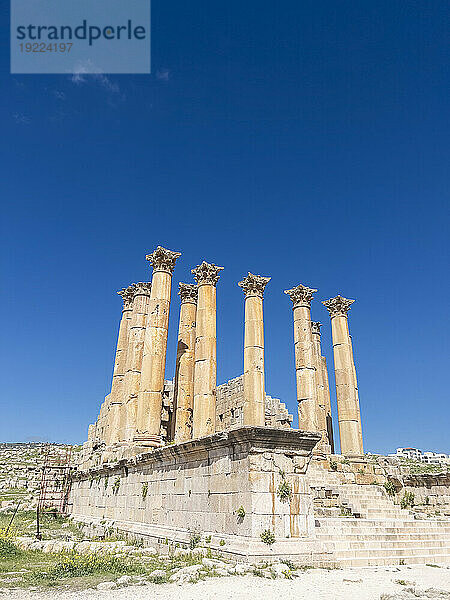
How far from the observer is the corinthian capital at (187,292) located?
26953 millimetres

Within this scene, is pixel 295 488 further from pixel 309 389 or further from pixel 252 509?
pixel 309 389

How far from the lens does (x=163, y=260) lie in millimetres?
22250

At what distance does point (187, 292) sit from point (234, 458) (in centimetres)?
1706

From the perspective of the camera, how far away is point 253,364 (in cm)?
2219

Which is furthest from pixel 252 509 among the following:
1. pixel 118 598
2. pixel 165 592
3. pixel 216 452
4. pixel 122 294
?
pixel 122 294

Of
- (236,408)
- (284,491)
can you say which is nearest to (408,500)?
(236,408)

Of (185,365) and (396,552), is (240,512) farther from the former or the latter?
(185,365)

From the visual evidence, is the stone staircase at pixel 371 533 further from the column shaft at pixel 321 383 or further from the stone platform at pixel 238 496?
the column shaft at pixel 321 383

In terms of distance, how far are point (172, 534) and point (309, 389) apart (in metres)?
13.6

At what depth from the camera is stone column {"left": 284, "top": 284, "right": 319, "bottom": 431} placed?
78.3 feet

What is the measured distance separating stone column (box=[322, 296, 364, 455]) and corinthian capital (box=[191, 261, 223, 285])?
780 cm

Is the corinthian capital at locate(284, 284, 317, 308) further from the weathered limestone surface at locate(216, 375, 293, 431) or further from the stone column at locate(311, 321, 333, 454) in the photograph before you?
the weathered limestone surface at locate(216, 375, 293, 431)

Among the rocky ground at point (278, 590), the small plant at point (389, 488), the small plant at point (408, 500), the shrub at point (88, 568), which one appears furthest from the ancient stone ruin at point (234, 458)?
the shrub at point (88, 568)

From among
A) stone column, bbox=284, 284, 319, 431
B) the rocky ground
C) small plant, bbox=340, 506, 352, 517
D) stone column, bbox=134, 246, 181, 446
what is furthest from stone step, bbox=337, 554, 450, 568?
stone column, bbox=284, 284, 319, 431
